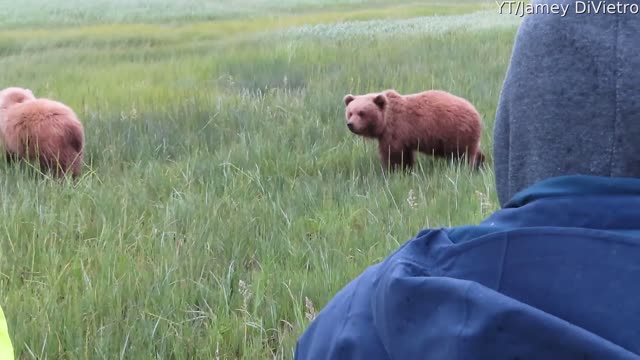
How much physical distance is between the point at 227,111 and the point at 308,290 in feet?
9.76

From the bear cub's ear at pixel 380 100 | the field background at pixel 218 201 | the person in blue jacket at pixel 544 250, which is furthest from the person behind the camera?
the bear cub's ear at pixel 380 100

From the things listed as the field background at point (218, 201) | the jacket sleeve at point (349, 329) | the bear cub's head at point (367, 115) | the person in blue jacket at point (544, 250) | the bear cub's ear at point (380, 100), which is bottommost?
the field background at point (218, 201)

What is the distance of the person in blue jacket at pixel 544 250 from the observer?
30.4 inches

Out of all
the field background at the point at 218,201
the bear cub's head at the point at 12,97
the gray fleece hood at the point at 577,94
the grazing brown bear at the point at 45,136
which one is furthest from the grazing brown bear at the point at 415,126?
the gray fleece hood at the point at 577,94

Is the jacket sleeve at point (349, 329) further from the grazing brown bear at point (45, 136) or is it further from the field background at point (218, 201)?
the grazing brown bear at point (45, 136)

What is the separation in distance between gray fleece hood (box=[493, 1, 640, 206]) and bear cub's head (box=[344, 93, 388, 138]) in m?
3.19

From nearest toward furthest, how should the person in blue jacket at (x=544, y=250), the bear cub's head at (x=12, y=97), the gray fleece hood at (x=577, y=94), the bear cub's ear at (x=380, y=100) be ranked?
the person in blue jacket at (x=544, y=250), the gray fleece hood at (x=577, y=94), the bear cub's ear at (x=380, y=100), the bear cub's head at (x=12, y=97)

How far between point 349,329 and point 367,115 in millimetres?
3372

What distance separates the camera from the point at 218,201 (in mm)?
3322

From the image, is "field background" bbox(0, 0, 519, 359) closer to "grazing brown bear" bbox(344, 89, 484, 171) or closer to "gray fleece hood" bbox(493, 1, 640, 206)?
"grazing brown bear" bbox(344, 89, 484, 171)

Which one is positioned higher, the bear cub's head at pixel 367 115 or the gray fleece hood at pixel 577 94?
the gray fleece hood at pixel 577 94

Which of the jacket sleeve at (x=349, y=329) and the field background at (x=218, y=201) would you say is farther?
the field background at (x=218, y=201)

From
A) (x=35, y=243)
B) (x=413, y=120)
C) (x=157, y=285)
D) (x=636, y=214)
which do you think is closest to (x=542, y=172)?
(x=636, y=214)

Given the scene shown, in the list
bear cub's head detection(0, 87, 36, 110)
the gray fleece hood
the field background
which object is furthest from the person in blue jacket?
bear cub's head detection(0, 87, 36, 110)
